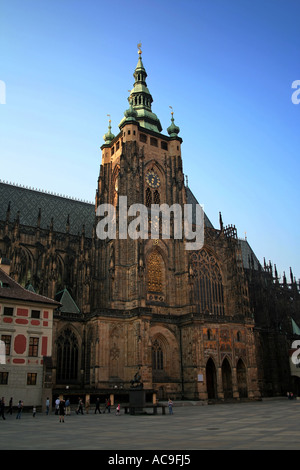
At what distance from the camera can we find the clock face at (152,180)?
54.4 m

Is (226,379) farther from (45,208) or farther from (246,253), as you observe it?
(45,208)

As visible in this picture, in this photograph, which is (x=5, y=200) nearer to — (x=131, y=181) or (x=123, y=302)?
(x=131, y=181)

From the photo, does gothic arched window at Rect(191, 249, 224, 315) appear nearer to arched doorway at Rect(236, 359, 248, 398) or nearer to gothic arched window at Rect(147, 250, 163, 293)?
gothic arched window at Rect(147, 250, 163, 293)

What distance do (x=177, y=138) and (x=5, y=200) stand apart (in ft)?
80.1

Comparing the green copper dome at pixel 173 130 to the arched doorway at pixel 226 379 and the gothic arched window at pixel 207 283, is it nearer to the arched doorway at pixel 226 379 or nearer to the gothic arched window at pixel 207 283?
the gothic arched window at pixel 207 283

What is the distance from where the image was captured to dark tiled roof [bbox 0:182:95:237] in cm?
A: 5706

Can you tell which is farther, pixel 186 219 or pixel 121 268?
pixel 186 219

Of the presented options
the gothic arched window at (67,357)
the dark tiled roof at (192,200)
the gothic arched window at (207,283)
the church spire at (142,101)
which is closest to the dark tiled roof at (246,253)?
the dark tiled roof at (192,200)

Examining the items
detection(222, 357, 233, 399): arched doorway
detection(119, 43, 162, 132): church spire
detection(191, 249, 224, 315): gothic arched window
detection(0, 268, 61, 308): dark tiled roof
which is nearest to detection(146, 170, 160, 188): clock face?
detection(119, 43, 162, 132): church spire

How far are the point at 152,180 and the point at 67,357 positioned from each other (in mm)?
23853

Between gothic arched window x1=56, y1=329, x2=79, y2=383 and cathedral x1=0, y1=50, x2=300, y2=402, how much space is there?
0.34ft
